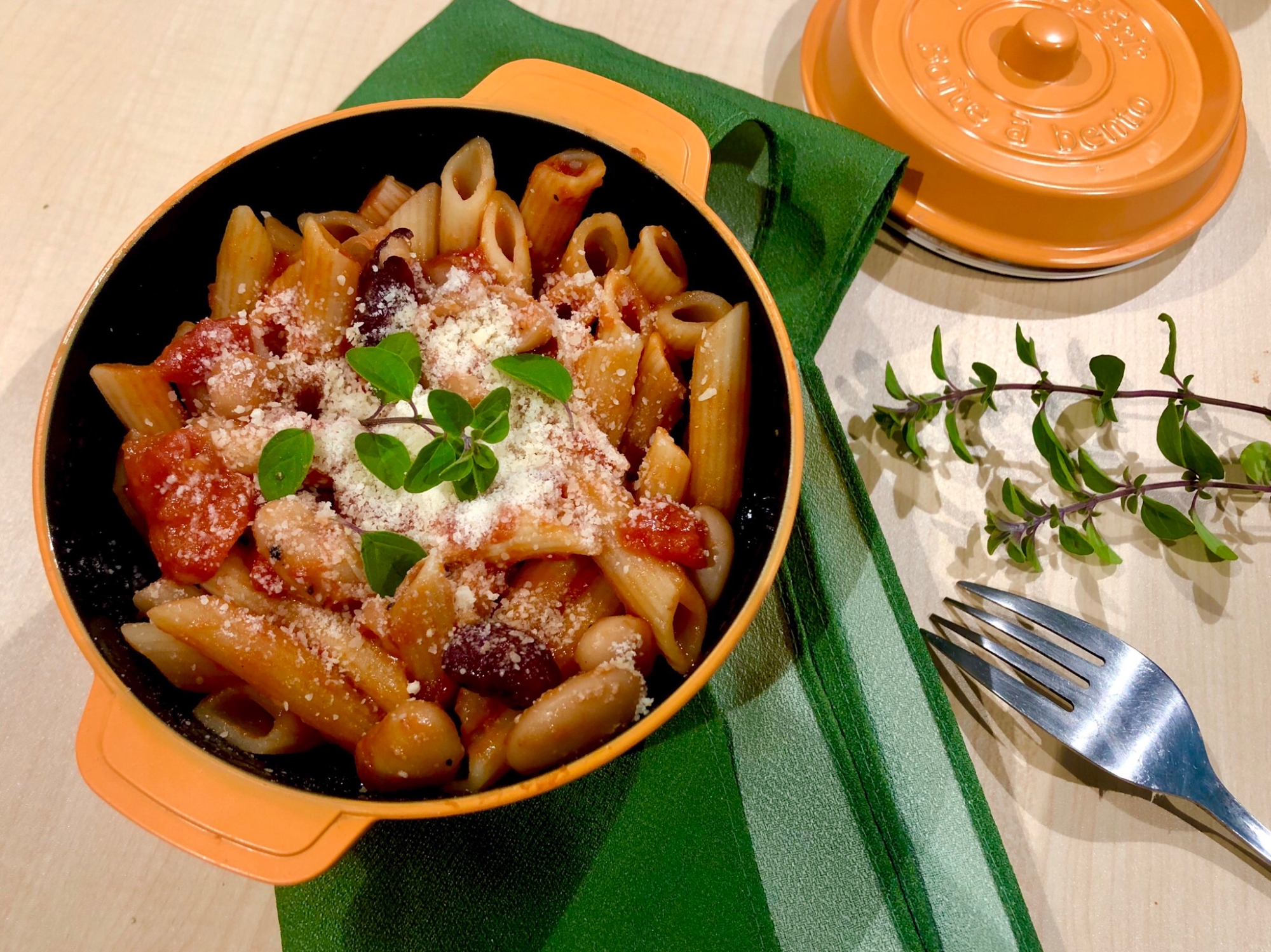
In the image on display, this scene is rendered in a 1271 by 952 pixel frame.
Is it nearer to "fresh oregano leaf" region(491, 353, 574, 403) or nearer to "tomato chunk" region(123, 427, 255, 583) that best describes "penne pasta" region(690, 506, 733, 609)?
"fresh oregano leaf" region(491, 353, 574, 403)

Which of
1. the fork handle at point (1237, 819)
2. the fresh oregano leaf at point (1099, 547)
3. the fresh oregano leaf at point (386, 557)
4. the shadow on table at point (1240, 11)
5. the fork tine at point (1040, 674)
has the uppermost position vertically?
the shadow on table at point (1240, 11)

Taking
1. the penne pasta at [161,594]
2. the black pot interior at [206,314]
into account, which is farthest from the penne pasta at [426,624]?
the penne pasta at [161,594]

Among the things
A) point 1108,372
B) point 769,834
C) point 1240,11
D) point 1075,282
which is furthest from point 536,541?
point 1240,11

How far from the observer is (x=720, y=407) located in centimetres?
105

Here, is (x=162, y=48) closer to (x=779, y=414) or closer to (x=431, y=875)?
(x=779, y=414)

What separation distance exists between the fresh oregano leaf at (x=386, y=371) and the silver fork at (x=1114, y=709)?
835 mm

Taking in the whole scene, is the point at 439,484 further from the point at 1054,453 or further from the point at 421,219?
the point at 1054,453

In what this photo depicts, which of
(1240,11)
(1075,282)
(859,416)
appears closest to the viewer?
(859,416)

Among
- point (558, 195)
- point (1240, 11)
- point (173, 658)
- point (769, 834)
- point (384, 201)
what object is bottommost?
point (769, 834)

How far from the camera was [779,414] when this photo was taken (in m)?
1.01

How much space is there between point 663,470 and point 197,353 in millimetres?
591

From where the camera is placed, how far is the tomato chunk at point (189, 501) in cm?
96

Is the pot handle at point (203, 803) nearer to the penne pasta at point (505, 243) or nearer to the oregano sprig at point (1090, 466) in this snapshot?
the penne pasta at point (505, 243)

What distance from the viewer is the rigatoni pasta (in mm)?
920
